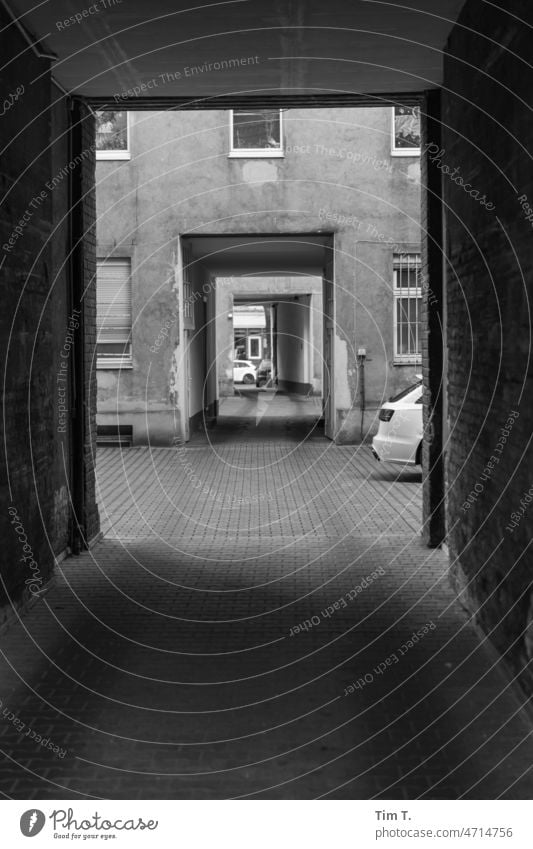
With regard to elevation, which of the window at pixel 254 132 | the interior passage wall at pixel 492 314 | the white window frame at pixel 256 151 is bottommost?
the interior passage wall at pixel 492 314

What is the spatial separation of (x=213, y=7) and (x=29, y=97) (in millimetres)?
1668

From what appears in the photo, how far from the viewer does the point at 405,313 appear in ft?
68.1

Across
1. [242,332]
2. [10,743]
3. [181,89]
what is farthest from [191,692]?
[242,332]

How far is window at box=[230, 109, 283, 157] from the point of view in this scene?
2020 centimetres

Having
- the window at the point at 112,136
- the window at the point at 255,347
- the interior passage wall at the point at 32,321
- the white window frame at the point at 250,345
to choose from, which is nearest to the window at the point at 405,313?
the window at the point at 112,136

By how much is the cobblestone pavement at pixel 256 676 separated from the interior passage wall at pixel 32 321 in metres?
0.51

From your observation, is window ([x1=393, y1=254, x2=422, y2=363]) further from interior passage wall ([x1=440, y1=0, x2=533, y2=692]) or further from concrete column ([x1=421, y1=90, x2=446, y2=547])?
interior passage wall ([x1=440, y1=0, x2=533, y2=692])

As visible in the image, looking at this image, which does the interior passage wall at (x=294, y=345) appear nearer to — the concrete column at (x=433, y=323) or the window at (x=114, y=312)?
the window at (x=114, y=312)

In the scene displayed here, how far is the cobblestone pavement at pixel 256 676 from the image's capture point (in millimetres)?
4516

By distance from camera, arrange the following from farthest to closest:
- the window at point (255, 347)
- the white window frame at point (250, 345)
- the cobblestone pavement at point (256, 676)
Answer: the window at point (255, 347) → the white window frame at point (250, 345) → the cobblestone pavement at point (256, 676)

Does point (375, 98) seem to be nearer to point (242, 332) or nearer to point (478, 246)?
point (478, 246)

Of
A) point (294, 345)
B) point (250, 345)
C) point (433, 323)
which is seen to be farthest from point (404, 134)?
point (250, 345)

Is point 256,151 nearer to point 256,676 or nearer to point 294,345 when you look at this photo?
point 256,676

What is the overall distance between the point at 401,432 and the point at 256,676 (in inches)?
380
